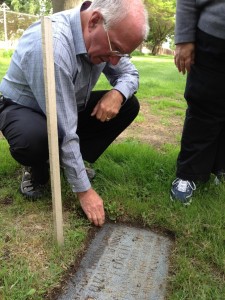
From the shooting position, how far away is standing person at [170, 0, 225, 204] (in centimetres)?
194

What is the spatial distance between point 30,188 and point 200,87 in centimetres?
117

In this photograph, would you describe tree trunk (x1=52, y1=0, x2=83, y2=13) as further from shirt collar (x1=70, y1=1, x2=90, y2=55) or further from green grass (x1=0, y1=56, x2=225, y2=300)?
shirt collar (x1=70, y1=1, x2=90, y2=55)

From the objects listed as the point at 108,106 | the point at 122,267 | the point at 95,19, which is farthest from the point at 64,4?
the point at 122,267

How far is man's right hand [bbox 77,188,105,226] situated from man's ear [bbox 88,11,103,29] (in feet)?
2.73

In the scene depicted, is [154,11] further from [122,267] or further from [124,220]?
[122,267]

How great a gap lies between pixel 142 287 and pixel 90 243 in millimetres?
400

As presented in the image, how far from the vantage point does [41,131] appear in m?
1.92

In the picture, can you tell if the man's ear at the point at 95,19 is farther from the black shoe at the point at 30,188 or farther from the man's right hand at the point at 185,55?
the black shoe at the point at 30,188

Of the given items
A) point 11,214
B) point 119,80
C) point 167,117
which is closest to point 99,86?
point 167,117

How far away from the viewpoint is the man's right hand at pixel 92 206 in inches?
77.1

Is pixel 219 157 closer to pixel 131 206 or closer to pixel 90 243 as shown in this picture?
pixel 131 206

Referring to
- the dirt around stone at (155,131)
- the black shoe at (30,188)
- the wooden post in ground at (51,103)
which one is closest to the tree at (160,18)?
the dirt around stone at (155,131)

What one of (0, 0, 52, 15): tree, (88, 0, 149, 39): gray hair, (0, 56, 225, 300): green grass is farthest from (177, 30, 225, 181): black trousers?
(0, 0, 52, 15): tree

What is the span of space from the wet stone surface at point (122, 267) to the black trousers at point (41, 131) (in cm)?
55
